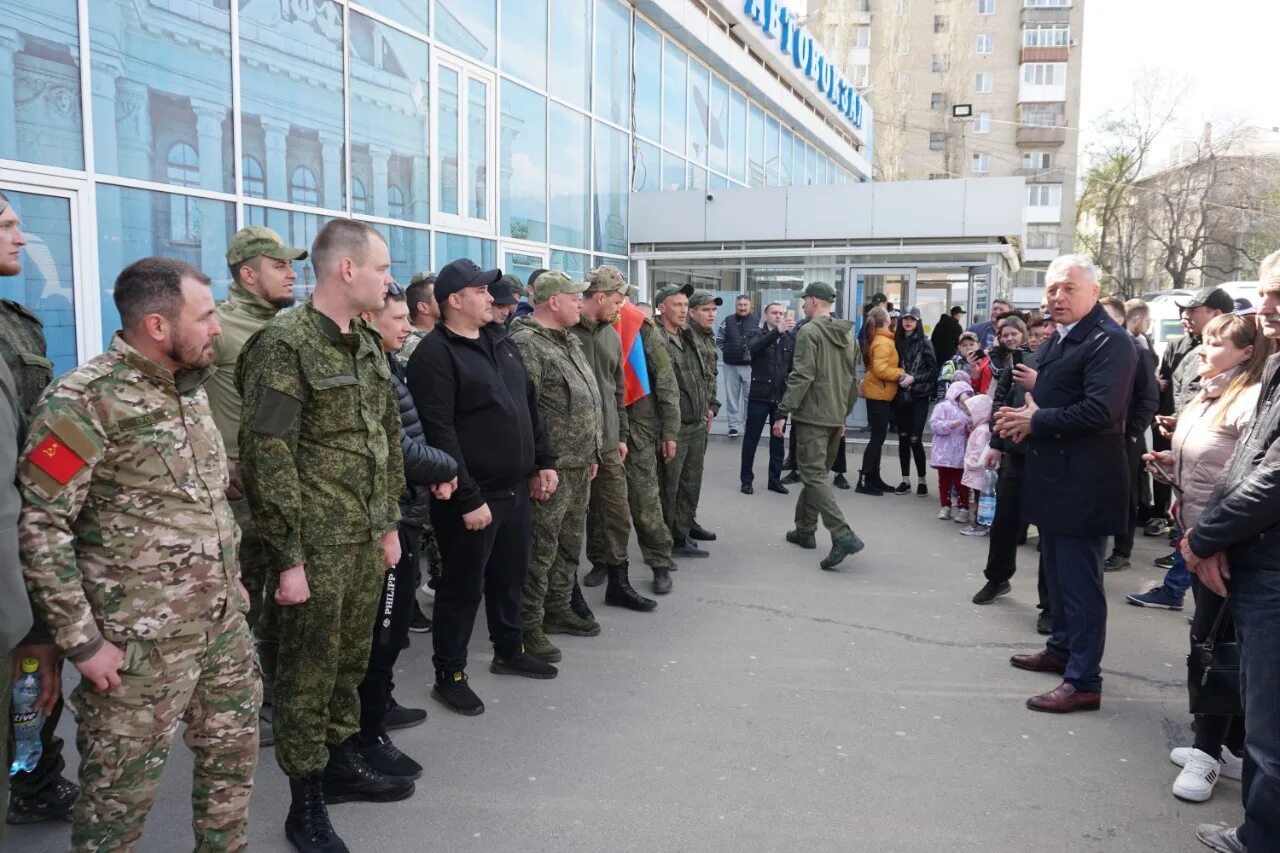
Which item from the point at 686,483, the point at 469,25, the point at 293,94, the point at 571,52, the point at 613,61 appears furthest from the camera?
the point at 613,61

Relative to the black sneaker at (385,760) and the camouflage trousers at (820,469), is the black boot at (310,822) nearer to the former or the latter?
the black sneaker at (385,760)

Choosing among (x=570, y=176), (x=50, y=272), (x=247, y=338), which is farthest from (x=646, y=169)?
(x=247, y=338)

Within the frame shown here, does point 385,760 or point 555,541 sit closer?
point 385,760

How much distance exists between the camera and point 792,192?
600 inches

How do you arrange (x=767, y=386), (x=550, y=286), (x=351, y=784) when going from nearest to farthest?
(x=351, y=784), (x=550, y=286), (x=767, y=386)

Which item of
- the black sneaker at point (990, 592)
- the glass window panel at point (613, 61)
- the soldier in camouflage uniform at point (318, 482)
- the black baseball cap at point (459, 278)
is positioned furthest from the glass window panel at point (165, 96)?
the glass window panel at point (613, 61)

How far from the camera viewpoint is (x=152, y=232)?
6980 millimetres

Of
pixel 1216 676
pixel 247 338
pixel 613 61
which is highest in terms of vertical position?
pixel 613 61

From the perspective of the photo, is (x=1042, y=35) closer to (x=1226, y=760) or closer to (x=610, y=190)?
(x=610, y=190)

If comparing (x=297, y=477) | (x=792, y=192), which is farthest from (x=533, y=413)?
(x=792, y=192)

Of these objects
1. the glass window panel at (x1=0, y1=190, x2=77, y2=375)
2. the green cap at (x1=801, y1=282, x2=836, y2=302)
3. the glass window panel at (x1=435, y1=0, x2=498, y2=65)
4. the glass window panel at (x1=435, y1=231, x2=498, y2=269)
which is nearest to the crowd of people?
the green cap at (x1=801, y1=282, x2=836, y2=302)

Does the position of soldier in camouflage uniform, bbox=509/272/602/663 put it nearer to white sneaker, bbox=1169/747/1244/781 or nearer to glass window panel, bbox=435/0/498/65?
white sneaker, bbox=1169/747/1244/781

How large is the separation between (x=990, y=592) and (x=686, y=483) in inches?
89.5

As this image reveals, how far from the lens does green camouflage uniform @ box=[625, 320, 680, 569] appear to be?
19.4 feet
